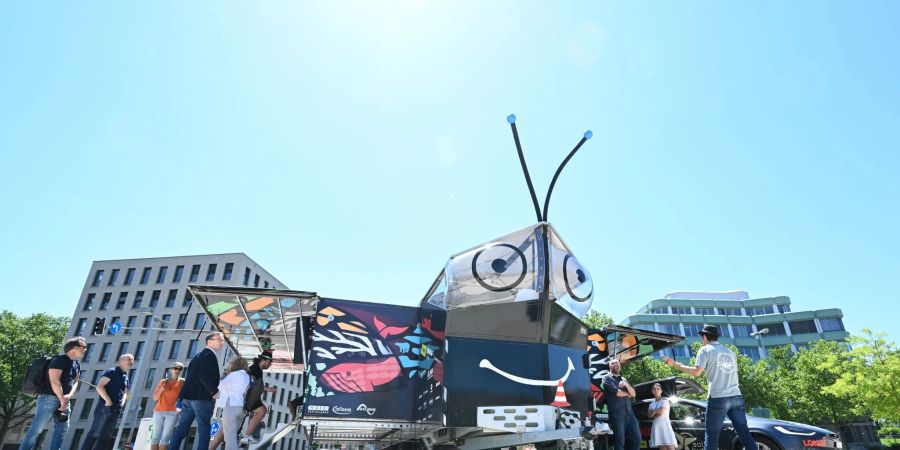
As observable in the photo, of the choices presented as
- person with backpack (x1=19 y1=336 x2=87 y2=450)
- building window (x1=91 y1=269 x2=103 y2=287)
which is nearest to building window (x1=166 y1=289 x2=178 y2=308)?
building window (x1=91 y1=269 x2=103 y2=287)

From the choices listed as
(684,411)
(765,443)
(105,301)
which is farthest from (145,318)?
(765,443)

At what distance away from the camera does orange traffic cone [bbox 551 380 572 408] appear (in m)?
5.08

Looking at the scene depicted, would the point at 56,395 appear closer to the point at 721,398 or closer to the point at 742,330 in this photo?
the point at 721,398

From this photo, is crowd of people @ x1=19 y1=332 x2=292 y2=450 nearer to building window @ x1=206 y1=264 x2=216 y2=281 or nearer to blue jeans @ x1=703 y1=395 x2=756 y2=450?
blue jeans @ x1=703 y1=395 x2=756 y2=450

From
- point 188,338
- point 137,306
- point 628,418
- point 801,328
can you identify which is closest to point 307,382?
point 628,418

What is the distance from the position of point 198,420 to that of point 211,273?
2215 inches

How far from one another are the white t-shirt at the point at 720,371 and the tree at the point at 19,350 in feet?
212

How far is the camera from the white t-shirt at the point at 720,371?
575 centimetres

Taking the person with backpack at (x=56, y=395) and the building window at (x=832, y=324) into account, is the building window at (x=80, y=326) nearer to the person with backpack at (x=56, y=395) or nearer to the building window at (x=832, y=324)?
the person with backpack at (x=56, y=395)

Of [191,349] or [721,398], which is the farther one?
[191,349]

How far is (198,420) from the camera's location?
21.3 ft

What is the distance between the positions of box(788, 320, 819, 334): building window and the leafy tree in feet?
176

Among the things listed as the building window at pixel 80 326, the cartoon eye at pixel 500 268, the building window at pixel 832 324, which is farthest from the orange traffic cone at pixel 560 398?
the building window at pixel 832 324

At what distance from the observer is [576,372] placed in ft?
18.1
